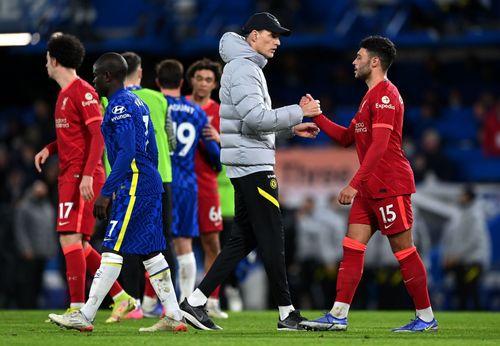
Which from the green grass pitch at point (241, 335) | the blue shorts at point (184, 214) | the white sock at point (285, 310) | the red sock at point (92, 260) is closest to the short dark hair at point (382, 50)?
the white sock at point (285, 310)

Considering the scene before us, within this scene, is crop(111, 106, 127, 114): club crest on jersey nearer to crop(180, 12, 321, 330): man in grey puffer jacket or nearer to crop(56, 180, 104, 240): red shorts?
crop(180, 12, 321, 330): man in grey puffer jacket

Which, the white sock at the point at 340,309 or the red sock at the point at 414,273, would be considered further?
the red sock at the point at 414,273

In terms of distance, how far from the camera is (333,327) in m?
9.10

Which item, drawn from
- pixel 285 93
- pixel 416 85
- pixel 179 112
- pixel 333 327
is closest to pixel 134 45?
pixel 285 93

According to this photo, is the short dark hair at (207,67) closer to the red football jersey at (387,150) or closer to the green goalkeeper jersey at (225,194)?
the green goalkeeper jersey at (225,194)

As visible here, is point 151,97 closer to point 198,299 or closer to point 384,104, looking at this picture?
point 198,299

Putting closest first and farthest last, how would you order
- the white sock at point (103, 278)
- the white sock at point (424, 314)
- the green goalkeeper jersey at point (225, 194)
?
the white sock at point (103, 278)
the white sock at point (424, 314)
the green goalkeeper jersey at point (225, 194)

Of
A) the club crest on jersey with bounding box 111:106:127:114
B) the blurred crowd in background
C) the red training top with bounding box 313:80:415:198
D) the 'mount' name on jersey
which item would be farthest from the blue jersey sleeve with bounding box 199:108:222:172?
the blurred crowd in background

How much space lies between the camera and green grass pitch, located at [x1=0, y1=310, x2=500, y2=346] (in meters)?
8.12

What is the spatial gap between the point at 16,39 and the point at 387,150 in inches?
623

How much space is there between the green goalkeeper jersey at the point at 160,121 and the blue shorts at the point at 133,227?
212 cm

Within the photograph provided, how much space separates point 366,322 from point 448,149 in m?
10.5

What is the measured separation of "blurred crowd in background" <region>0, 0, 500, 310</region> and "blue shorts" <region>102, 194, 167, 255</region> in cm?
642

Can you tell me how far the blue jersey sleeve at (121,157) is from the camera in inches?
334
